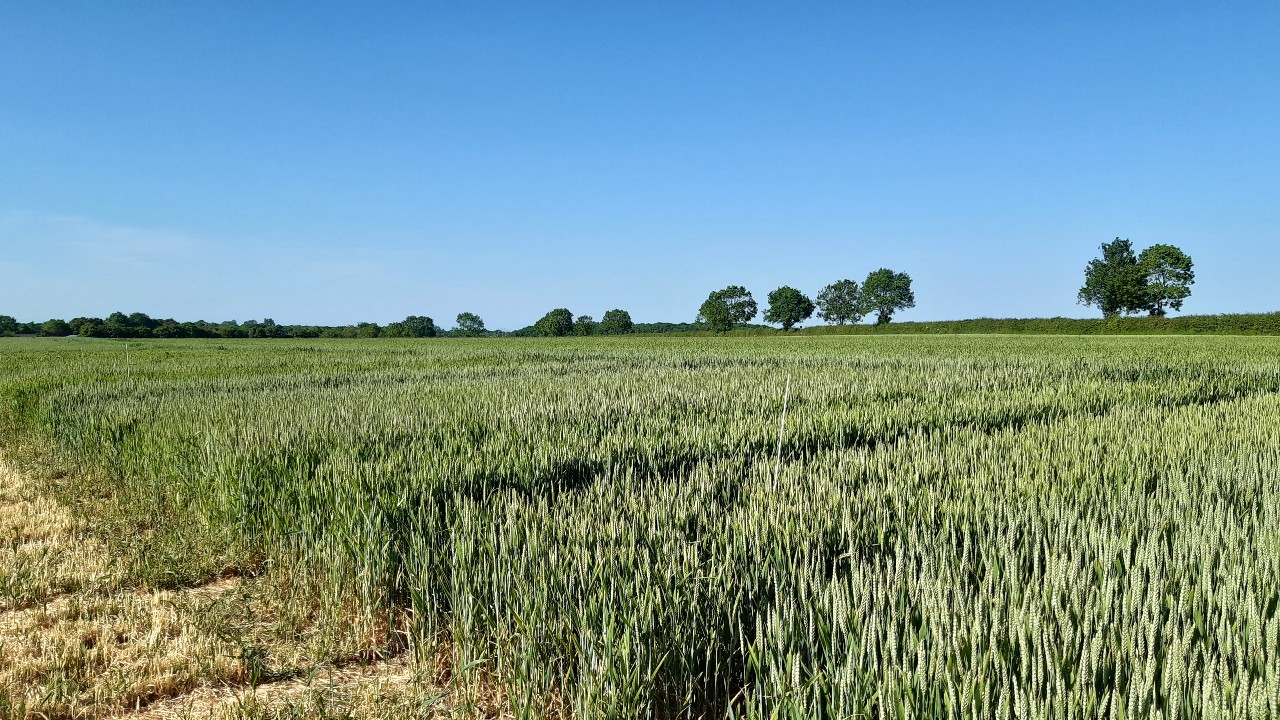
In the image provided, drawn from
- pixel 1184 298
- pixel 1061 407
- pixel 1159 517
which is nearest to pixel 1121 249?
pixel 1184 298

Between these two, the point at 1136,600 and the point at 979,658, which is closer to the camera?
the point at 979,658

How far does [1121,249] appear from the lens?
83875mm

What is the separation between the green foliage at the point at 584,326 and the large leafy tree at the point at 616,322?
1958 mm

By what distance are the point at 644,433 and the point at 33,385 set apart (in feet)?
42.7

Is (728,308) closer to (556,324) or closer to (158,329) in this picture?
(556,324)

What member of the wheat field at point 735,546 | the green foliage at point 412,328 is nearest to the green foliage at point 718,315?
the green foliage at point 412,328

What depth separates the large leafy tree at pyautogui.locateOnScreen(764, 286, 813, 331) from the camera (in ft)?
339

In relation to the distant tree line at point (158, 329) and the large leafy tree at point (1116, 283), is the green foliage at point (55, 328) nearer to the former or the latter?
the distant tree line at point (158, 329)

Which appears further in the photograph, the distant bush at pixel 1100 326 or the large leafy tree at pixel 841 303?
the large leafy tree at pixel 841 303

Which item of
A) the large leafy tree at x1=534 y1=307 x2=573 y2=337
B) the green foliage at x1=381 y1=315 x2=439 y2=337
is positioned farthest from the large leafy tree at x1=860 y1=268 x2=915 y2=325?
the green foliage at x1=381 y1=315 x2=439 y2=337

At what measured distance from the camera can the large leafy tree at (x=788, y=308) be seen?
339 feet

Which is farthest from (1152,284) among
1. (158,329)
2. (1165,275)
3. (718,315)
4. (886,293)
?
(158,329)

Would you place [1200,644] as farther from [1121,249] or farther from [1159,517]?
[1121,249]

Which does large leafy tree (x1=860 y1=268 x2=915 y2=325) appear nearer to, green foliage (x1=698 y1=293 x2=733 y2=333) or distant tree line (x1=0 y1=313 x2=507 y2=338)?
green foliage (x1=698 y1=293 x2=733 y2=333)
